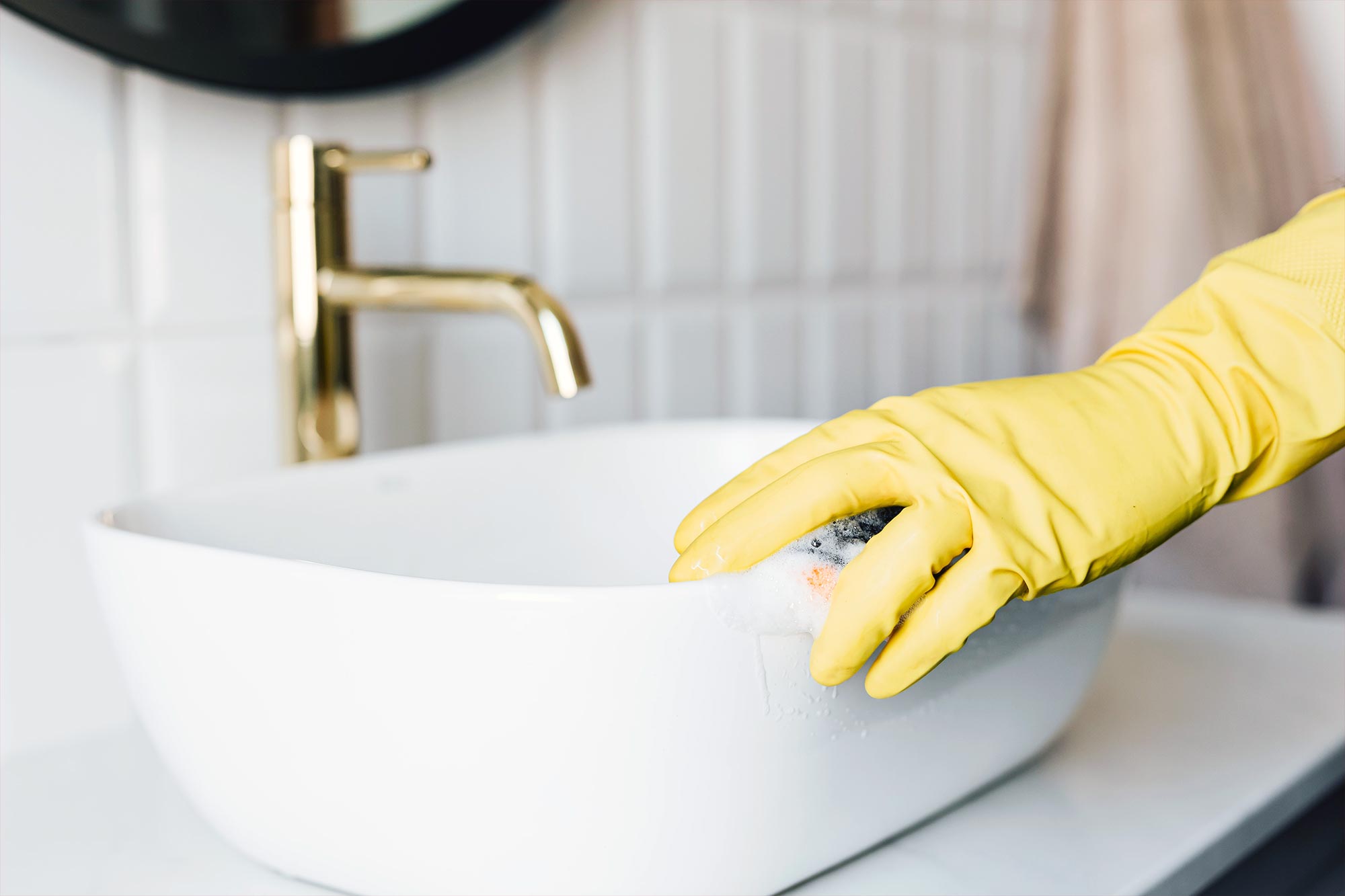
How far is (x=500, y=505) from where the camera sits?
606 mm

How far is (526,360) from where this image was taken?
77 cm

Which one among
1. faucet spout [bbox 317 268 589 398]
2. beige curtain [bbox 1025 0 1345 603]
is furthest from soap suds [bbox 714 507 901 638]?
beige curtain [bbox 1025 0 1345 603]

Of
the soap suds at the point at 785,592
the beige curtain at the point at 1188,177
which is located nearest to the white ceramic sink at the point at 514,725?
the soap suds at the point at 785,592

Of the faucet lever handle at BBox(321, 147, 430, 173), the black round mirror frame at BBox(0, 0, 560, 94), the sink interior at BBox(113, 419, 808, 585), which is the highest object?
the black round mirror frame at BBox(0, 0, 560, 94)

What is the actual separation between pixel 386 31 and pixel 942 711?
472 mm

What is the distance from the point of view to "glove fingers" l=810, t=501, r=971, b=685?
1.06 ft

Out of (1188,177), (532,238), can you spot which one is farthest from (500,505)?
(1188,177)

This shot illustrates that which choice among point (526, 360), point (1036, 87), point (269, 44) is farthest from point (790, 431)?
point (1036, 87)

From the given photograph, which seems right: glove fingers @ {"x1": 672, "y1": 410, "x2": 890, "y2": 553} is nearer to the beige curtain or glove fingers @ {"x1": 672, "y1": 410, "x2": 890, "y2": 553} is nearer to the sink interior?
the sink interior

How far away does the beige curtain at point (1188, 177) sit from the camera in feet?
2.01

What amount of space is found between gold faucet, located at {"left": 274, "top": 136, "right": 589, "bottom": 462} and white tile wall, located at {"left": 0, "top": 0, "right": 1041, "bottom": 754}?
0.21ft

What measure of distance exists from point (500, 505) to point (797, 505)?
30 centimetres

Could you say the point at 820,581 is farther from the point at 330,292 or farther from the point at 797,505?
the point at 330,292

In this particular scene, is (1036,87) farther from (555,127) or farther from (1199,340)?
(1199,340)
